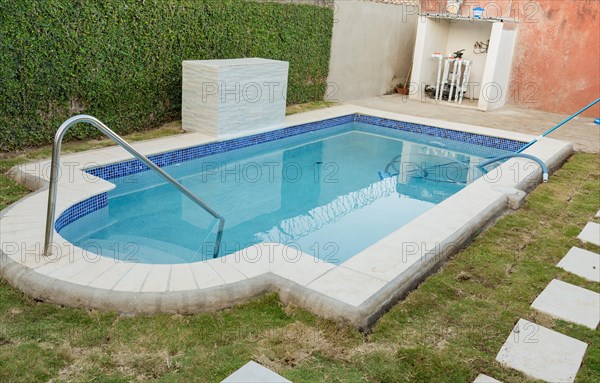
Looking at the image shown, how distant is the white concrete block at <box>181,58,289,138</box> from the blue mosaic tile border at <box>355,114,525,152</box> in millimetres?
2816

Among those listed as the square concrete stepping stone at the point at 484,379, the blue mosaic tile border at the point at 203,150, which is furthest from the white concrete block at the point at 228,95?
the square concrete stepping stone at the point at 484,379

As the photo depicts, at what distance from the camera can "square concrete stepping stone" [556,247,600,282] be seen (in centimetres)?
445

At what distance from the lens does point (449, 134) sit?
10250 mm

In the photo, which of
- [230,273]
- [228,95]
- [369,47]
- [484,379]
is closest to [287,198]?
[228,95]

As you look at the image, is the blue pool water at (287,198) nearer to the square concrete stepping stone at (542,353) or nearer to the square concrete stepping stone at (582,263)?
the square concrete stepping stone at (582,263)

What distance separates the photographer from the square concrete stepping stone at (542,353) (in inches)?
122

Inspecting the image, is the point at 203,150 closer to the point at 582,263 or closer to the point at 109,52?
the point at 109,52

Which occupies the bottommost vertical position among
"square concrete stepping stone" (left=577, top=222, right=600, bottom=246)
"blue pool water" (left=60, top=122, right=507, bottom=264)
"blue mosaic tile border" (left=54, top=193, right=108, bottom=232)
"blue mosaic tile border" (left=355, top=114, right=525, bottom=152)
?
"blue pool water" (left=60, top=122, right=507, bottom=264)

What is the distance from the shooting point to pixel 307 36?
11445 mm

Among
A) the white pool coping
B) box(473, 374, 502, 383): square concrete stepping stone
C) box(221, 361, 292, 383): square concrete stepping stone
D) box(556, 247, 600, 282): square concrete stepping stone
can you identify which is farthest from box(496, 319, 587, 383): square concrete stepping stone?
box(221, 361, 292, 383): square concrete stepping stone

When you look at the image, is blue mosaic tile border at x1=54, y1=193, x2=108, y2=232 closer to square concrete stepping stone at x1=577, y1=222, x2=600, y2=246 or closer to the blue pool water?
the blue pool water

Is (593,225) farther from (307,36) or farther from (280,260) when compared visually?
(307,36)

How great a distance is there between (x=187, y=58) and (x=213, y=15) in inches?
36.7

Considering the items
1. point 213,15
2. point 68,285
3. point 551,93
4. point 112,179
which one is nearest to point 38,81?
point 112,179
